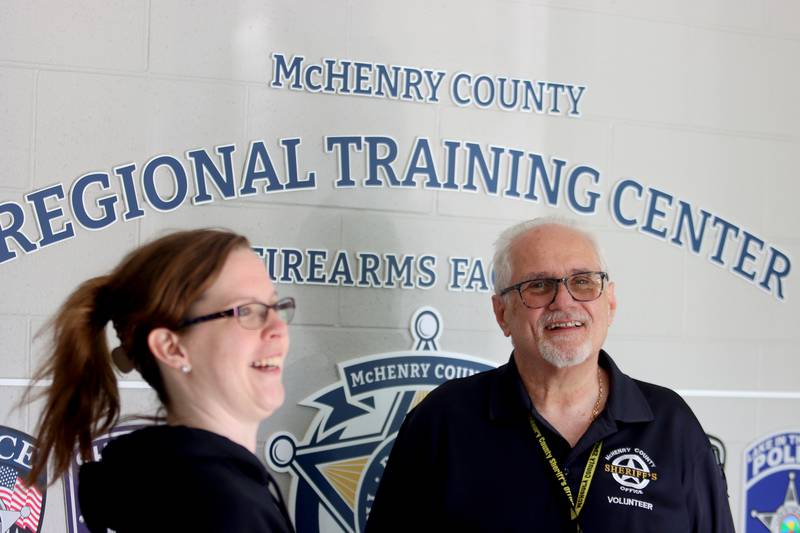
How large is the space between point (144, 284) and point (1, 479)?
3.02ft

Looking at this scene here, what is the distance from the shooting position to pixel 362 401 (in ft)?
6.60

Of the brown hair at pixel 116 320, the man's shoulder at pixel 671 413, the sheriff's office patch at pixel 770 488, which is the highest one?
the brown hair at pixel 116 320

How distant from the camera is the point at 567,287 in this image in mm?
1772

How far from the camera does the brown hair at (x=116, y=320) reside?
115cm

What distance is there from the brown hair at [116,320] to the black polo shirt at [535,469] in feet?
2.32

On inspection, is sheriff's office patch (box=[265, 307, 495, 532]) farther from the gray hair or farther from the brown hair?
the brown hair

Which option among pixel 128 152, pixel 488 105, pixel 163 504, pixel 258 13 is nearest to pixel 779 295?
pixel 488 105

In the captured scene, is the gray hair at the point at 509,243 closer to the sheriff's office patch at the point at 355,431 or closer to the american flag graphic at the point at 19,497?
the sheriff's office patch at the point at 355,431

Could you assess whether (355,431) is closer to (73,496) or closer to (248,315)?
(73,496)

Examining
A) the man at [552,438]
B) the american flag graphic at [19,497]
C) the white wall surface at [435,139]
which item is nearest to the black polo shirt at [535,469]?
the man at [552,438]

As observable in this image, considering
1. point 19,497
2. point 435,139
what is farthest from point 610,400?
point 19,497

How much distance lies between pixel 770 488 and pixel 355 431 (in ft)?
3.85

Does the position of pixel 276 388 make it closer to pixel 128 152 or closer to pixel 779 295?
pixel 128 152

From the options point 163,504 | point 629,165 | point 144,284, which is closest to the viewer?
point 163,504
